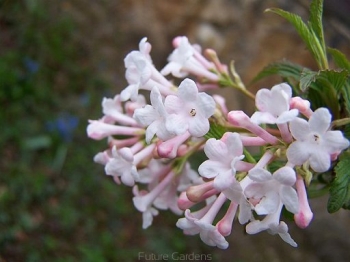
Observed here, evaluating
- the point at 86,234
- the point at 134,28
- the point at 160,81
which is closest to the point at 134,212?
the point at 86,234

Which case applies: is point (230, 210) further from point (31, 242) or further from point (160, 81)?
point (31, 242)

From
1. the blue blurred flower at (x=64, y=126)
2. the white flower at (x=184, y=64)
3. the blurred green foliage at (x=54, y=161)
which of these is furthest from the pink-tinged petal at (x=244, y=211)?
the blue blurred flower at (x=64, y=126)

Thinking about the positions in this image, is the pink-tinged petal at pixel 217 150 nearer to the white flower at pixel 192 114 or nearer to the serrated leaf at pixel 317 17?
the white flower at pixel 192 114

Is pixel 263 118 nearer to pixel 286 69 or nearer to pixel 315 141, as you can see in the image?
pixel 315 141

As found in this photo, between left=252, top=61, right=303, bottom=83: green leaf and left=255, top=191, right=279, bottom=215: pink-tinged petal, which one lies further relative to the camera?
left=252, top=61, right=303, bottom=83: green leaf

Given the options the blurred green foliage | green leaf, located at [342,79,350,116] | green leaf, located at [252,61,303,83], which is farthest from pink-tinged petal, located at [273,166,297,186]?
the blurred green foliage

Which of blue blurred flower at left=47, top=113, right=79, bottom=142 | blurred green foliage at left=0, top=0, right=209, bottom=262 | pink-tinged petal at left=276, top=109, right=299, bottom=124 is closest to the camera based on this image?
pink-tinged petal at left=276, top=109, right=299, bottom=124

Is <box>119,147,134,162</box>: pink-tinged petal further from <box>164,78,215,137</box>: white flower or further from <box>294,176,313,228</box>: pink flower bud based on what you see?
<box>294,176,313,228</box>: pink flower bud
